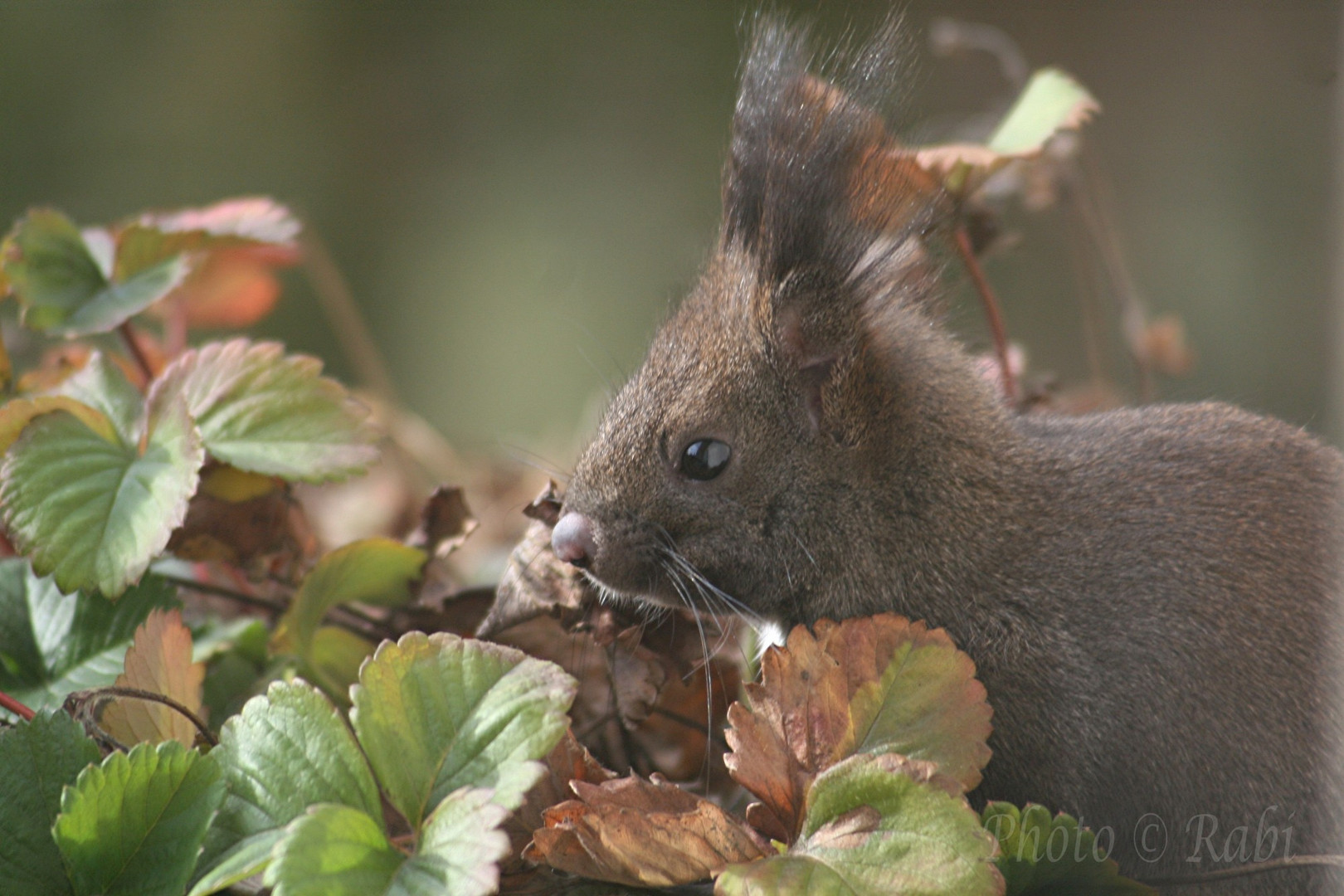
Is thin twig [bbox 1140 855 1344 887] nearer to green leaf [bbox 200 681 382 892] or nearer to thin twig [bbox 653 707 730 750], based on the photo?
thin twig [bbox 653 707 730 750]

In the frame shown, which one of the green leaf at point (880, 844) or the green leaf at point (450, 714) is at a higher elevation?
the green leaf at point (450, 714)

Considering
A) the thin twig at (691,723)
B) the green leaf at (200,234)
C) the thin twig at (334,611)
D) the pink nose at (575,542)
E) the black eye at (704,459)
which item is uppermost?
the green leaf at (200,234)

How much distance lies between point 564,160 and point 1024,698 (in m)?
2.94

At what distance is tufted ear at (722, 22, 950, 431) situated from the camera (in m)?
0.87

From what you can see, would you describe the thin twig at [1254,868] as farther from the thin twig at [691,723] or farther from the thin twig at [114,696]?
the thin twig at [114,696]

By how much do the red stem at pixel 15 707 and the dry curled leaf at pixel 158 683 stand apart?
54mm

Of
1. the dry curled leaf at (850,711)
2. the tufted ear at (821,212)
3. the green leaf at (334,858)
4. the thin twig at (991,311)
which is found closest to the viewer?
the green leaf at (334,858)

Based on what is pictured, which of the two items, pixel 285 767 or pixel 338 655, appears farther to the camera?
pixel 338 655

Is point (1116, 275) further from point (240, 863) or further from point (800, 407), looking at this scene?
point (240, 863)

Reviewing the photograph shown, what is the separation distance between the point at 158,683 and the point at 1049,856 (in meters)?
0.52

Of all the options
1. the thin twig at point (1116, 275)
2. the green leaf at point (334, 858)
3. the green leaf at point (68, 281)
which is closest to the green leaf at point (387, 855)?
the green leaf at point (334, 858)

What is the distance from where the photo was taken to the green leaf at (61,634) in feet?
2.68

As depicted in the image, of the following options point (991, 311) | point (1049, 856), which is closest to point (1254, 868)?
point (1049, 856)

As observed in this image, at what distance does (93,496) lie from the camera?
2.67 feet
